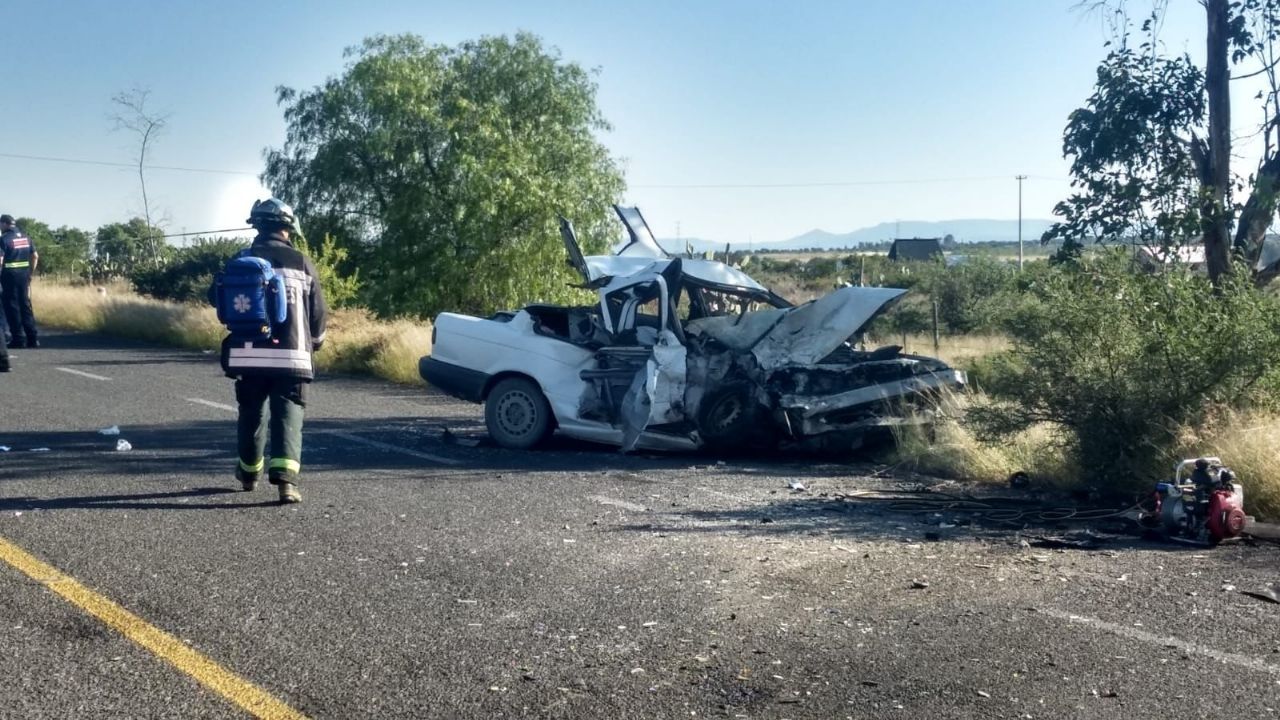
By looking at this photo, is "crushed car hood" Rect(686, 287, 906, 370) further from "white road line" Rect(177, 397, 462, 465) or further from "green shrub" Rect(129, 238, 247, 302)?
"green shrub" Rect(129, 238, 247, 302)

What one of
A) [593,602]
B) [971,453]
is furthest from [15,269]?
[593,602]

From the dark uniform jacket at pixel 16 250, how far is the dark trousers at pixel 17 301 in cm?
8

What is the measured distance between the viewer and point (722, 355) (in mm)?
10547

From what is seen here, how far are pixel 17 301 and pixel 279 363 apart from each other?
14.4m

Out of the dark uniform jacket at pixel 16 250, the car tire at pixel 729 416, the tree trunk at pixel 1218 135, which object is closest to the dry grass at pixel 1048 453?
the car tire at pixel 729 416

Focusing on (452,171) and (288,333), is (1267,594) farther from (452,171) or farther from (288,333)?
(452,171)

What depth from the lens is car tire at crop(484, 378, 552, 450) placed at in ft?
35.8

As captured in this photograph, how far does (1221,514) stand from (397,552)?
4483 millimetres

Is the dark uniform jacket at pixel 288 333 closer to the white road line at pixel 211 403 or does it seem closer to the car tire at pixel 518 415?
the car tire at pixel 518 415

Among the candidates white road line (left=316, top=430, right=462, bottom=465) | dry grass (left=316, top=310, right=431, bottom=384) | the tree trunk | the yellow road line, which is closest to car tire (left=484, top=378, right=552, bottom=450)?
white road line (left=316, top=430, right=462, bottom=465)

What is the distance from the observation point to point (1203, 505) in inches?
277

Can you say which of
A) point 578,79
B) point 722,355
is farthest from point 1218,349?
point 578,79

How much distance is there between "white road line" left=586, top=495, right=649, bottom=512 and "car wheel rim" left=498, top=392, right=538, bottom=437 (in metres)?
2.52

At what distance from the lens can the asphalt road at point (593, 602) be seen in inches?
179
